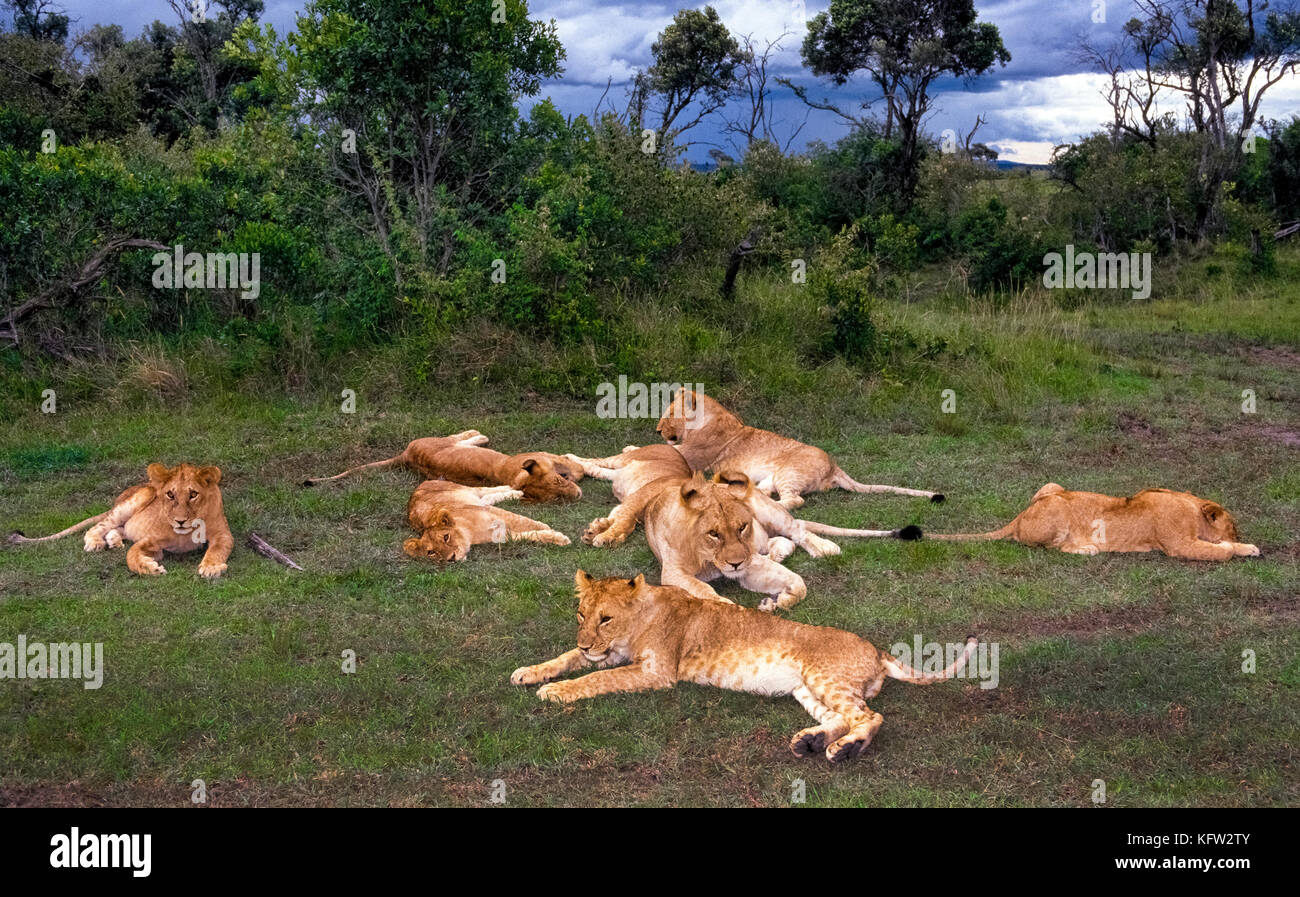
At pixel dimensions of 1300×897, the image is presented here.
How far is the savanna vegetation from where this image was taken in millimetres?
4832

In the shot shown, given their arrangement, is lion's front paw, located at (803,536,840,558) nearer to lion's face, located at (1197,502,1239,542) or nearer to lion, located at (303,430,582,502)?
lion, located at (303,430,582,502)

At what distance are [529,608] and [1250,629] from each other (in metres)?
3.51

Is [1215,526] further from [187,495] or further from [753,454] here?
[187,495]

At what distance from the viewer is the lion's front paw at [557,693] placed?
5.12 m

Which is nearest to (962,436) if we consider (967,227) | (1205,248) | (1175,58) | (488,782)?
(488,782)

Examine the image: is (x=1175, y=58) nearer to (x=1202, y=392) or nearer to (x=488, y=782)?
(x=1202, y=392)

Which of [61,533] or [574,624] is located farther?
[61,533]

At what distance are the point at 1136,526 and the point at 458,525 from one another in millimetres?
3925

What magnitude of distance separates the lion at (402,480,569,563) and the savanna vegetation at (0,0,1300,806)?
0.16 metres

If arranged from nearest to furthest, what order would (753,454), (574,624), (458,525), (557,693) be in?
(557,693) < (574,624) < (458,525) < (753,454)

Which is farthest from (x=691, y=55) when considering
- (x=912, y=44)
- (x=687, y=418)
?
(x=687, y=418)

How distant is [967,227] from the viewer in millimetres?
20250

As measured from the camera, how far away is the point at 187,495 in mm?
7020

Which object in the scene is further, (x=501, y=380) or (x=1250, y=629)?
(x=501, y=380)
